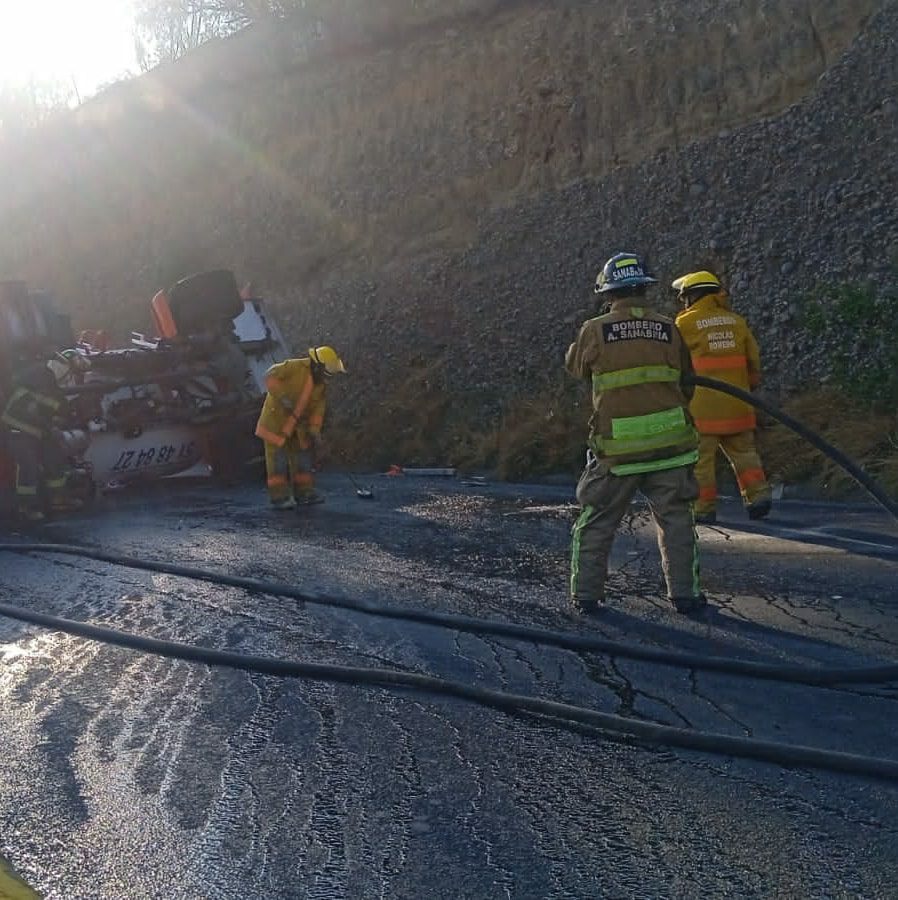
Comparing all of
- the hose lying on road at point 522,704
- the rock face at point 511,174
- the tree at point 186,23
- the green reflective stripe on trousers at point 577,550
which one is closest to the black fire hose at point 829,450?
the green reflective stripe on trousers at point 577,550

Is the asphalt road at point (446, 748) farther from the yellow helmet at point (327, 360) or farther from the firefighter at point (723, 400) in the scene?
the yellow helmet at point (327, 360)

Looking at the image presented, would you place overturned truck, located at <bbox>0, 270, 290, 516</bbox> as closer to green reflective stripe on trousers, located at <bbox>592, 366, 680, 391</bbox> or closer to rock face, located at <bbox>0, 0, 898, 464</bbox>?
rock face, located at <bbox>0, 0, 898, 464</bbox>

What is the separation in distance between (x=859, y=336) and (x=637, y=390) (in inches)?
255

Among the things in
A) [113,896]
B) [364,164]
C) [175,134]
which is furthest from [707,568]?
[175,134]

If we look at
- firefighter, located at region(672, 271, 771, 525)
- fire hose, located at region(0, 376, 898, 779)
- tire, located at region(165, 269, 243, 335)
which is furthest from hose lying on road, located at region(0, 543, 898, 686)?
tire, located at region(165, 269, 243, 335)

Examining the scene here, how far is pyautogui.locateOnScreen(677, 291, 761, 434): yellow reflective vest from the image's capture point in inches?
344

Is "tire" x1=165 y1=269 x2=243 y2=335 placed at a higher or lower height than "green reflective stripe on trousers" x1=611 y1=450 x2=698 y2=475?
higher

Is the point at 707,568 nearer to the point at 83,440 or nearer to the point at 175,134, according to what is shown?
the point at 83,440

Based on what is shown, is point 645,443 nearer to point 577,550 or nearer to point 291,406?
point 577,550

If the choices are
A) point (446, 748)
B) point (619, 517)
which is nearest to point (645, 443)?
point (619, 517)

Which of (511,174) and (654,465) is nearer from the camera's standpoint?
(654,465)

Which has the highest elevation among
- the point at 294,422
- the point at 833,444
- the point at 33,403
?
the point at 33,403

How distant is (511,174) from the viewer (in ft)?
63.2

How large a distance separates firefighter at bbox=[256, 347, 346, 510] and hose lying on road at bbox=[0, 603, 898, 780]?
4822mm
